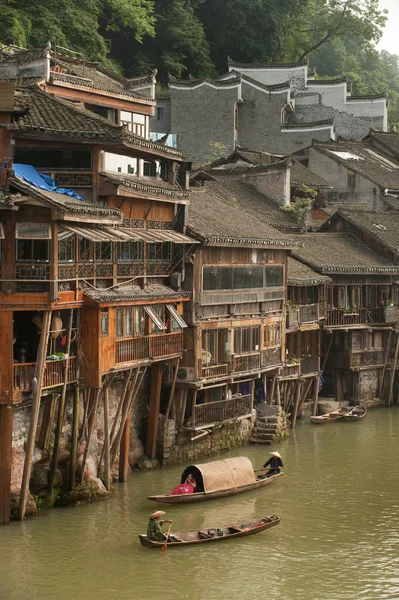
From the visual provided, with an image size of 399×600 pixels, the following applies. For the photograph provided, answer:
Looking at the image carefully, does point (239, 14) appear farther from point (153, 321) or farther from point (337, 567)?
point (337, 567)

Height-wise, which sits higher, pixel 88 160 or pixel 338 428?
pixel 88 160

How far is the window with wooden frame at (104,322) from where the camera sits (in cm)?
2755

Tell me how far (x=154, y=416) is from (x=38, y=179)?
8566 millimetres

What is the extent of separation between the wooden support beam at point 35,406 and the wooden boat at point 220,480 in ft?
13.2

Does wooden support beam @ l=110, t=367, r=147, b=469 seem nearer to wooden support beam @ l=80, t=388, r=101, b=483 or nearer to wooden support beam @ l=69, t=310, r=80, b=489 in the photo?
wooden support beam @ l=80, t=388, r=101, b=483

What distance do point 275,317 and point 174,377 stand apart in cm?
759

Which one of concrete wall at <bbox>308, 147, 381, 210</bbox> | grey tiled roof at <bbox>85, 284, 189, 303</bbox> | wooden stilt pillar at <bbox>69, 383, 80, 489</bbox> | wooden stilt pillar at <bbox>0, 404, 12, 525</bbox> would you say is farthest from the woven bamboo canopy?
concrete wall at <bbox>308, 147, 381, 210</bbox>

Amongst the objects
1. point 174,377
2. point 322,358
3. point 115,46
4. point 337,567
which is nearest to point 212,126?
point 115,46

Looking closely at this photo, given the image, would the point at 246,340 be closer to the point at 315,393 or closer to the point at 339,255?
the point at 315,393

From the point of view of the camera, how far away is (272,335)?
126ft

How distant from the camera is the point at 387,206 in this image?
60156 mm

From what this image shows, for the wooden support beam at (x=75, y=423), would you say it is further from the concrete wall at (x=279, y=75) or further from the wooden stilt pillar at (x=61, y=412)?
the concrete wall at (x=279, y=75)

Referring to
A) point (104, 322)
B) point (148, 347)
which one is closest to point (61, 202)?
point (104, 322)

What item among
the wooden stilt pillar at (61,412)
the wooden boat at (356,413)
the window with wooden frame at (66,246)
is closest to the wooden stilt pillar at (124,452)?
the wooden stilt pillar at (61,412)
